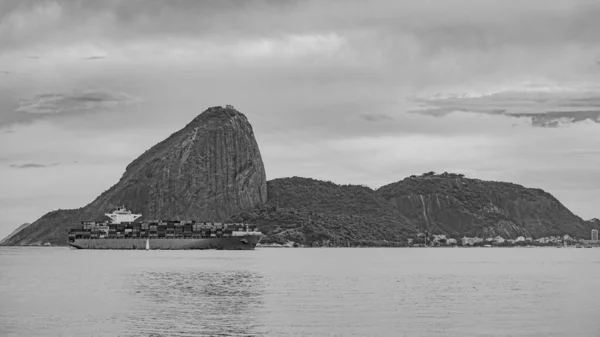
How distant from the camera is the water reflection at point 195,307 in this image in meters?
51.0

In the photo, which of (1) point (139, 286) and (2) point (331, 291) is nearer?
(2) point (331, 291)

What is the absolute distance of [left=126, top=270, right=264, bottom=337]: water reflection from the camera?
2007 inches

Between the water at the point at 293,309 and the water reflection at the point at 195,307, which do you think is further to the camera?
the water at the point at 293,309

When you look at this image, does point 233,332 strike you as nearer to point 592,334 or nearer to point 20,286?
point 592,334

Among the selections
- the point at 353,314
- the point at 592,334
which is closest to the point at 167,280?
the point at 353,314

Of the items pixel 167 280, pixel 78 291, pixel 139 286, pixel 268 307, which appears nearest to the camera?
pixel 268 307

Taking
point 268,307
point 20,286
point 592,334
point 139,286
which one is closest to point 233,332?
point 268,307

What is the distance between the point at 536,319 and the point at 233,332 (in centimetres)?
2081

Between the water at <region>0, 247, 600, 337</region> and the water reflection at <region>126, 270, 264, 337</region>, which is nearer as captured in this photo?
the water reflection at <region>126, 270, 264, 337</region>

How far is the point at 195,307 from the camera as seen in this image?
63.9m

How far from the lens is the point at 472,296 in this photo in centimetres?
7769

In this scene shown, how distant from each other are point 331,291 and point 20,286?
32893 millimetres

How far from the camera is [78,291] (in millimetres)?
82812

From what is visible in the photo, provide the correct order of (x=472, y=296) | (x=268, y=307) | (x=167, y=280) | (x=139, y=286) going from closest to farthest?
1. (x=268, y=307)
2. (x=472, y=296)
3. (x=139, y=286)
4. (x=167, y=280)
